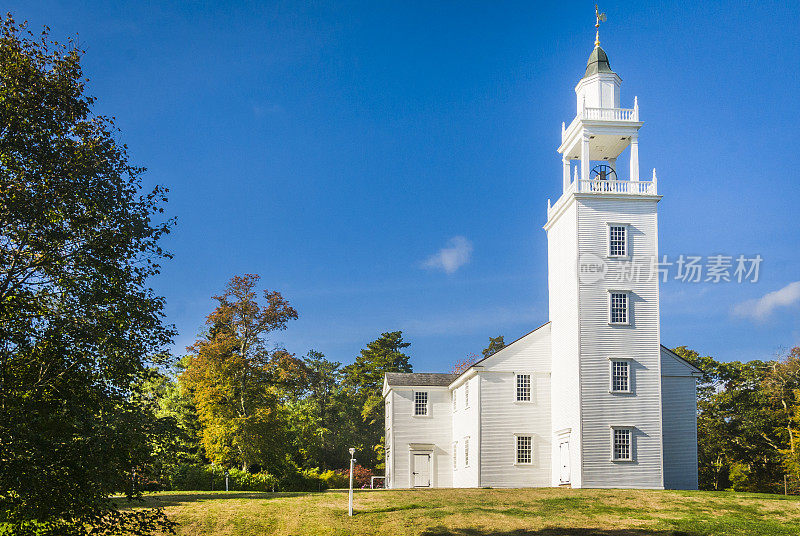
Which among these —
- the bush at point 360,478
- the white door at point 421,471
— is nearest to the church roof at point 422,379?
the white door at point 421,471

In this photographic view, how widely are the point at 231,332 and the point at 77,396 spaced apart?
91.6 feet

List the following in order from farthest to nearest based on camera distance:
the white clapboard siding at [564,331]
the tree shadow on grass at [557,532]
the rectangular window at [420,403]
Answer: the rectangular window at [420,403] < the white clapboard siding at [564,331] < the tree shadow on grass at [557,532]

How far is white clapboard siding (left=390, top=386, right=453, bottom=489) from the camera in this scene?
4738 cm

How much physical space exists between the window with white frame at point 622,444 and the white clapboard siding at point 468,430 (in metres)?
7.43

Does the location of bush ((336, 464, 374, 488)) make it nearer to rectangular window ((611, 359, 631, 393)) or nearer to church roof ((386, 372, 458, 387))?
church roof ((386, 372, 458, 387))

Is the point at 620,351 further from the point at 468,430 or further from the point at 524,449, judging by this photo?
the point at 468,430

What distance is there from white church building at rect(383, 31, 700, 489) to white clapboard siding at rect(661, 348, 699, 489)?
0.05 metres

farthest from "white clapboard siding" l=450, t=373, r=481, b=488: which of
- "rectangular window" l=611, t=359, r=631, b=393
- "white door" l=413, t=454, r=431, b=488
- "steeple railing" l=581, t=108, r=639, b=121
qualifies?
"steeple railing" l=581, t=108, r=639, b=121

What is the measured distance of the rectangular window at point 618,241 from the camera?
120 ft

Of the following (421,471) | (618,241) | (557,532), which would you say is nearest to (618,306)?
(618,241)

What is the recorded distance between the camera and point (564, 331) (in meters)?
38.1

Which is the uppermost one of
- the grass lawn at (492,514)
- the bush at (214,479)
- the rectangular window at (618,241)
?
the rectangular window at (618,241)

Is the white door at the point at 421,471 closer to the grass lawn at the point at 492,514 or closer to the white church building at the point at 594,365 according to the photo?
the white church building at the point at 594,365

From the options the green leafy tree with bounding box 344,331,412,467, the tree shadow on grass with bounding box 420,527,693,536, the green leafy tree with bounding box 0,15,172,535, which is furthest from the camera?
the green leafy tree with bounding box 344,331,412,467
